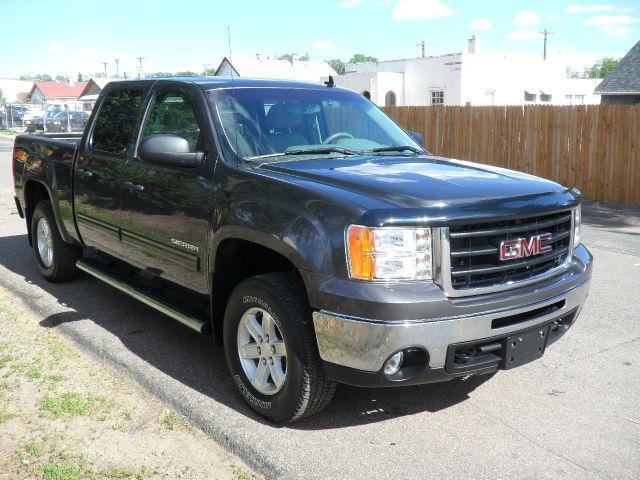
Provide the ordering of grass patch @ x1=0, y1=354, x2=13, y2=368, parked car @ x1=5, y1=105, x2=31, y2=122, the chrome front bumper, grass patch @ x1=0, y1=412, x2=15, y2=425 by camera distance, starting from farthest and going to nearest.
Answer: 1. parked car @ x1=5, y1=105, x2=31, y2=122
2. grass patch @ x1=0, y1=354, x2=13, y2=368
3. grass patch @ x1=0, y1=412, x2=15, y2=425
4. the chrome front bumper

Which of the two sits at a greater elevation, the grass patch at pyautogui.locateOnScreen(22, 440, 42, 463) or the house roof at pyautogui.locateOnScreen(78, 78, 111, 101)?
the house roof at pyautogui.locateOnScreen(78, 78, 111, 101)

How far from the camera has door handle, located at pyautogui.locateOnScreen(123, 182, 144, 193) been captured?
187 inches

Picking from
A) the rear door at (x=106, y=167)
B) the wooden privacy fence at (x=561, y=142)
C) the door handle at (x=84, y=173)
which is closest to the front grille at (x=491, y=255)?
the rear door at (x=106, y=167)

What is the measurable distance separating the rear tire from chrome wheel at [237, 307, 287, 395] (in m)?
3.28

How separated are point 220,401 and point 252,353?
469 mm

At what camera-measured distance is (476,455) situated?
3465 millimetres

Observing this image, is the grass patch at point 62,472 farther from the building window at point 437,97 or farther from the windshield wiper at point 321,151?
the building window at point 437,97

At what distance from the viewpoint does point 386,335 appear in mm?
3176

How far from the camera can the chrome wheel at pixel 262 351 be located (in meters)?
3.70

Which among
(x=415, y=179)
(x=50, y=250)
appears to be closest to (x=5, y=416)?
(x=415, y=179)

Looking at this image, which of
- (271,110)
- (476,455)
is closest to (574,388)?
(476,455)

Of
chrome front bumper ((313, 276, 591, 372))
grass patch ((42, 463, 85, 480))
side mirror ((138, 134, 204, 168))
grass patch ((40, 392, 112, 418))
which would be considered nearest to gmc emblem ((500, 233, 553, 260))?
chrome front bumper ((313, 276, 591, 372))

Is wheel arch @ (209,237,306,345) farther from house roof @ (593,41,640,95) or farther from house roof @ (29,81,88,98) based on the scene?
house roof @ (29,81,88,98)

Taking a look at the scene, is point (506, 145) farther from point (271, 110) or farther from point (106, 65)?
point (106, 65)
